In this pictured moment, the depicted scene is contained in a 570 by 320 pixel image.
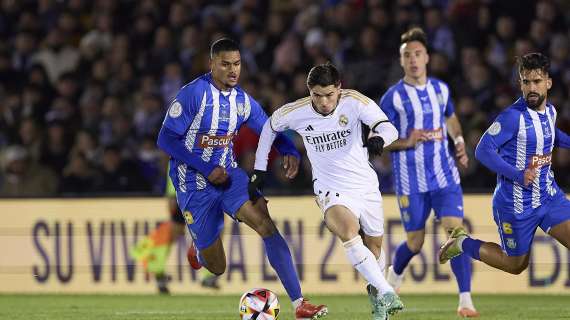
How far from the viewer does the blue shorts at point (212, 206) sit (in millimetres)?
9438

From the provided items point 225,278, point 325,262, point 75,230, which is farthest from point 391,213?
point 75,230

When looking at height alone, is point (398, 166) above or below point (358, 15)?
below

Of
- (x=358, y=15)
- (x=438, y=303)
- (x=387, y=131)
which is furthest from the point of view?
(x=358, y=15)

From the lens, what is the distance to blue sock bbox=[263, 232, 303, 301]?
923cm

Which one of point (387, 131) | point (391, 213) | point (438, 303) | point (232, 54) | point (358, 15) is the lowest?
point (438, 303)

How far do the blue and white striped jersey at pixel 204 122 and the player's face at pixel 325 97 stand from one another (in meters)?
0.81

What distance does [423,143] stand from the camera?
1077 centimetres

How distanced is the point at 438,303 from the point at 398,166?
168cm

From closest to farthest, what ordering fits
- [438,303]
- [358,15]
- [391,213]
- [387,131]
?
[387,131], [438,303], [391,213], [358,15]

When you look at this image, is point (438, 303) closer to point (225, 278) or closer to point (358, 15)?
point (225, 278)

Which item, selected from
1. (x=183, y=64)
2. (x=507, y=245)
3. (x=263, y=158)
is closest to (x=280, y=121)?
(x=263, y=158)

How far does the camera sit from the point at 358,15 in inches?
627

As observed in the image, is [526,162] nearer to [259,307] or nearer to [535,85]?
[535,85]

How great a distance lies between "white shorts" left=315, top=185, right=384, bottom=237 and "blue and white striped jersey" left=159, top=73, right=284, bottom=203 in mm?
916
